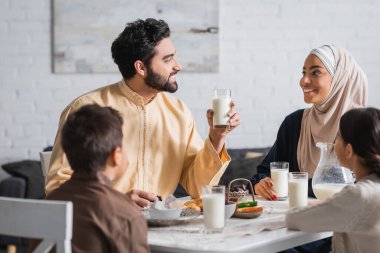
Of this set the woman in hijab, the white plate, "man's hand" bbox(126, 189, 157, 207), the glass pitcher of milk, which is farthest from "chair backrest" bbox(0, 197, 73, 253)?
the woman in hijab

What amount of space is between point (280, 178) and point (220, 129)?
316 millimetres

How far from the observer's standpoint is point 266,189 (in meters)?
2.85

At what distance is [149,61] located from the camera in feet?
10.1

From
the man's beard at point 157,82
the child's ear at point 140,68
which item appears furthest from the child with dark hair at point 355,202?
the child's ear at point 140,68

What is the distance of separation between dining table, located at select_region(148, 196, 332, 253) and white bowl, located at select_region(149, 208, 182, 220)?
0.03m

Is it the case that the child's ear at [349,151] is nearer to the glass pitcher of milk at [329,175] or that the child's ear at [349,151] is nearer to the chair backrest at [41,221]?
the glass pitcher of milk at [329,175]

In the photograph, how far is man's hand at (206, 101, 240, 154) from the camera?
2725 millimetres

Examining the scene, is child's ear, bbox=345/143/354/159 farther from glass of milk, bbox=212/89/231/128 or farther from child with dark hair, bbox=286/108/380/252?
glass of milk, bbox=212/89/231/128

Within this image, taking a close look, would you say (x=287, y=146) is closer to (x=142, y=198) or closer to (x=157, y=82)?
(x=157, y=82)

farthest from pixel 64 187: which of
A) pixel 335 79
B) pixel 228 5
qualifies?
pixel 228 5

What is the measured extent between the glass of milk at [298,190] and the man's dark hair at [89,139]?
0.82 metres

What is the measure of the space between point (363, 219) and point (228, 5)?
116 inches

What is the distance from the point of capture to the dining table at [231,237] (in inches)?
79.3

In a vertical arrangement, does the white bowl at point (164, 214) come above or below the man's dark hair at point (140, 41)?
below
